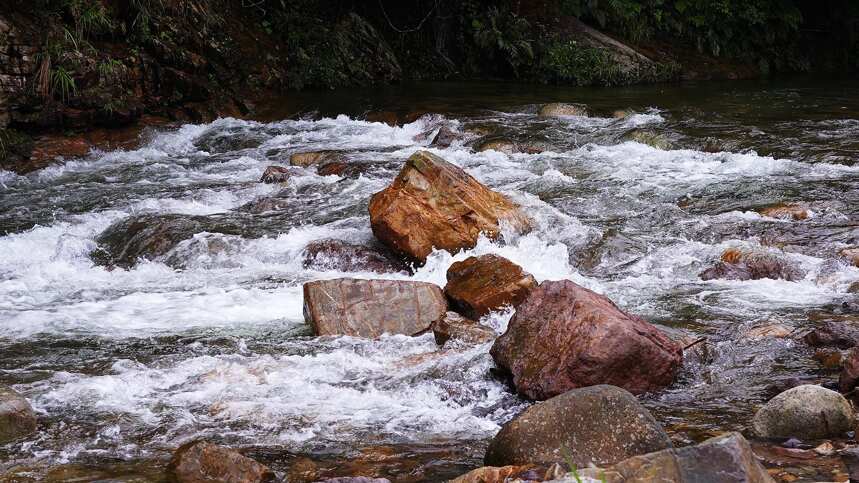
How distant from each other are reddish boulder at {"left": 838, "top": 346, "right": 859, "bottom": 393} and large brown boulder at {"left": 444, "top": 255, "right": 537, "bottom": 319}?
2.19 meters

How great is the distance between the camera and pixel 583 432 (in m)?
3.71

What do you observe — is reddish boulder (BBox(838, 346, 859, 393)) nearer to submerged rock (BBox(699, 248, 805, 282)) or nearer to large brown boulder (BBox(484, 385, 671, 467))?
large brown boulder (BBox(484, 385, 671, 467))

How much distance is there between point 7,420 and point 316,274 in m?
3.35

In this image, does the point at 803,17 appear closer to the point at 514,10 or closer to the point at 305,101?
the point at 514,10

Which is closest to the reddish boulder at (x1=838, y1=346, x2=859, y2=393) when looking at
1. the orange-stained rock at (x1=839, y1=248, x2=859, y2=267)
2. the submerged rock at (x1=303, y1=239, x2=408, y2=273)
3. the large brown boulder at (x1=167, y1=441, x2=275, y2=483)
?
the orange-stained rock at (x1=839, y1=248, x2=859, y2=267)

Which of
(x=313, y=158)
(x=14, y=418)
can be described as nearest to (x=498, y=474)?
(x=14, y=418)

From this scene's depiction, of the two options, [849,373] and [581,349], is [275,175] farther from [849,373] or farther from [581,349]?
[849,373]

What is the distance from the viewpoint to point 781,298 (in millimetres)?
6312

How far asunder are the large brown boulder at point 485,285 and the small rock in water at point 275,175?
428cm

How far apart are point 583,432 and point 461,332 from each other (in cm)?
200

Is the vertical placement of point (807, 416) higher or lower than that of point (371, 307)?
higher

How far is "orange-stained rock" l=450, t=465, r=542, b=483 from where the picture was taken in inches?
138

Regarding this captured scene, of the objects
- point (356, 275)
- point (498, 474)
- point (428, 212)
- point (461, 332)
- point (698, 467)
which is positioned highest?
point (698, 467)

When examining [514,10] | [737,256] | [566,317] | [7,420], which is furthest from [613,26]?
[7,420]
